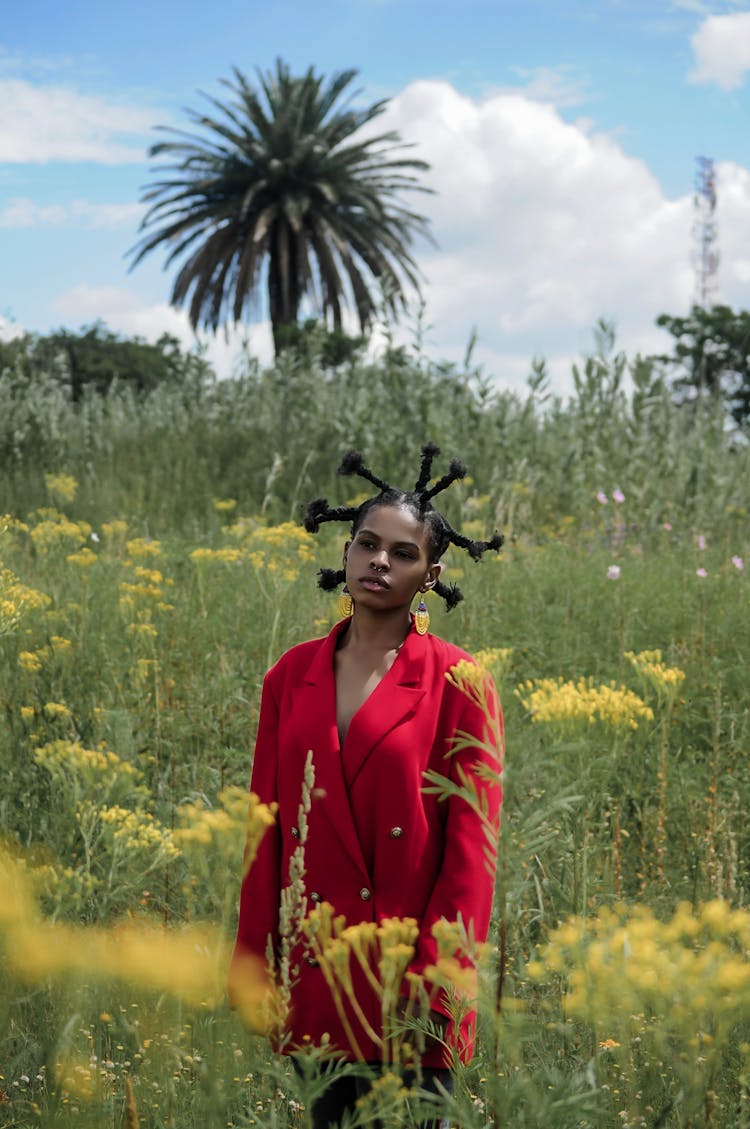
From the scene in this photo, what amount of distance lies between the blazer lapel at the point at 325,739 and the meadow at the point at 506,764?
0.31m

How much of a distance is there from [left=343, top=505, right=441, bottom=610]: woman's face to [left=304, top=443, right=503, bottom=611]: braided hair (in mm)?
27

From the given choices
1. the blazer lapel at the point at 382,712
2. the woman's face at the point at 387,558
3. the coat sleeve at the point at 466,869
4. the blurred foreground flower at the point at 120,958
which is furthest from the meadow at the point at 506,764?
the woman's face at the point at 387,558

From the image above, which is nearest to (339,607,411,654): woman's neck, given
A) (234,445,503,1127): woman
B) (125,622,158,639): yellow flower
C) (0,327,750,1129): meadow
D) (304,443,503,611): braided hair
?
(234,445,503,1127): woman

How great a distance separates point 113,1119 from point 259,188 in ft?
102

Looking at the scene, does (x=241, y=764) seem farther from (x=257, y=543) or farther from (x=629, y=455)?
(x=629, y=455)

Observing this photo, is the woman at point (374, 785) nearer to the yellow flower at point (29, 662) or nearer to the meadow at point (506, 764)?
the meadow at point (506, 764)

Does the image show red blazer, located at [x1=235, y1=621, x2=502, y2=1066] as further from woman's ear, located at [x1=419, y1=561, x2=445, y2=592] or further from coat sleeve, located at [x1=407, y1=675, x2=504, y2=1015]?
woman's ear, located at [x1=419, y1=561, x2=445, y2=592]

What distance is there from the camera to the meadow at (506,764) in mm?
1277

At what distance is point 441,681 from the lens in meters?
2.07

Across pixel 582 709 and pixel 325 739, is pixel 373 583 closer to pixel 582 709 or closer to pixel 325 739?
pixel 325 739

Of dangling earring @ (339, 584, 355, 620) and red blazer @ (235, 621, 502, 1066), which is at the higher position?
dangling earring @ (339, 584, 355, 620)

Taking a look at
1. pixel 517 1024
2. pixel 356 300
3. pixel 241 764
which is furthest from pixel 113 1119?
pixel 356 300

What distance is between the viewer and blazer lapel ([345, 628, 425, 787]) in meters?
2.01

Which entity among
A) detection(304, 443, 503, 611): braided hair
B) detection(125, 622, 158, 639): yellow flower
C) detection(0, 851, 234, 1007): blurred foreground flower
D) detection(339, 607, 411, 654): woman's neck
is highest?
detection(304, 443, 503, 611): braided hair
